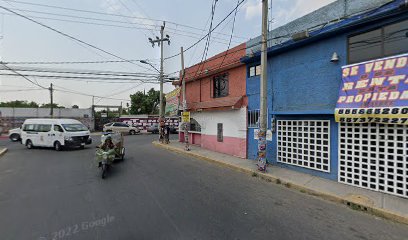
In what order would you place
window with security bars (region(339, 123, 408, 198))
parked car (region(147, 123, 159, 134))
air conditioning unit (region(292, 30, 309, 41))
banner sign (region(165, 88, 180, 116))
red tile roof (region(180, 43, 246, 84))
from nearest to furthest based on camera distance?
window with security bars (region(339, 123, 408, 198)) → air conditioning unit (region(292, 30, 309, 41)) → red tile roof (region(180, 43, 246, 84)) → banner sign (region(165, 88, 180, 116)) → parked car (region(147, 123, 159, 134))

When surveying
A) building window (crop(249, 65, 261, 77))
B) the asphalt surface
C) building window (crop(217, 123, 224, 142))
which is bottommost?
the asphalt surface

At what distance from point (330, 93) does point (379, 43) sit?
1.95m

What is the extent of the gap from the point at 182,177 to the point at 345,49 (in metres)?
7.32

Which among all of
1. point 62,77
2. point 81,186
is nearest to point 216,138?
point 81,186

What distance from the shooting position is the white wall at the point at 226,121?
1136 cm

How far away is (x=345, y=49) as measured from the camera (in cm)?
708

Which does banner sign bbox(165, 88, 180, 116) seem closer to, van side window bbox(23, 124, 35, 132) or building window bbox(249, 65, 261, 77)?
building window bbox(249, 65, 261, 77)

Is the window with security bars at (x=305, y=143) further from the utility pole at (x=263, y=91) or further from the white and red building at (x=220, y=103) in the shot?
the white and red building at (x=220, y=103)

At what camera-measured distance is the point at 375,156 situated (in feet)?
20.9

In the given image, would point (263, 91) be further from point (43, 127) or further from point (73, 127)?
point (43, 127)

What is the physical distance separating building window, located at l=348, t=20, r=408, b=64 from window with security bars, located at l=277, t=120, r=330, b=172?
2.40 meters

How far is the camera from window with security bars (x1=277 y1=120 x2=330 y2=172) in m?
7.66

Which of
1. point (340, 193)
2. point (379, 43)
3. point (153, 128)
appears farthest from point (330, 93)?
point (153, 128)

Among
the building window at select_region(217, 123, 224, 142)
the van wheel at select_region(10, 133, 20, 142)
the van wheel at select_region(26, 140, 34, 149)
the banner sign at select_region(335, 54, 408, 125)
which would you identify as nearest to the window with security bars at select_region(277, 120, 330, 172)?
the banner sign at select_region(335, 54, 408, 125)
